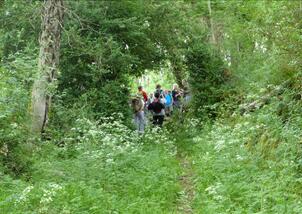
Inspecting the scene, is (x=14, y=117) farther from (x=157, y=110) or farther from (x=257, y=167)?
(x=157, y=110)

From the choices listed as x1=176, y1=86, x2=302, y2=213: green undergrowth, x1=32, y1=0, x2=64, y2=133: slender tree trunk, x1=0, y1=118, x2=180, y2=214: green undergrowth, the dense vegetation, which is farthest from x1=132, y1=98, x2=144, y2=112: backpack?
x1=32, y1=0, x2=64, y2=133: slender tree trunk

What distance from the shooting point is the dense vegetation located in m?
7.24

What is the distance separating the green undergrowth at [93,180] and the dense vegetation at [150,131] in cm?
2

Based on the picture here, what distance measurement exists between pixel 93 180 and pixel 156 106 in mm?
9105

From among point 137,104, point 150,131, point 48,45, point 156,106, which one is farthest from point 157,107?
point 48,45

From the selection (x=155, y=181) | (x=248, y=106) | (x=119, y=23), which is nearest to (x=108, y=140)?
(x=155, y=181)

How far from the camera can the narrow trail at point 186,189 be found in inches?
312

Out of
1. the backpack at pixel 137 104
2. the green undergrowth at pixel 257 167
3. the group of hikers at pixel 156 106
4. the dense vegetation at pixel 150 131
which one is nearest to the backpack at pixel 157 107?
the group of hikers at pixel 156 106

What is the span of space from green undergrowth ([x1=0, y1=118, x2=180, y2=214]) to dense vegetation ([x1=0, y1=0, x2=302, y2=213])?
0.02m

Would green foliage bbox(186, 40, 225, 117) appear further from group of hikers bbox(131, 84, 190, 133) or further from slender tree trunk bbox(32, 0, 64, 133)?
slender tree trunk bbox(32, 0, 64, 133)

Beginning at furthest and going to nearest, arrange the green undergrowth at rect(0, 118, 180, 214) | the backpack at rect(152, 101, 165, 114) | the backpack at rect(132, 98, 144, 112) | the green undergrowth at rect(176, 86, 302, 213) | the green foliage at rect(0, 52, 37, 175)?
the backpack at rect(152, 101, 165, 114), the backpack at rect(132, 98, 144, 112), the green foliage at rect(0, 52, 37, 175), the green undergrowth at rect(0, 118, 180, 214), the green undergrowth at rect(176, 86, 302, 213)

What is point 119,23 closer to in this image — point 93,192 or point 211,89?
point 211,89

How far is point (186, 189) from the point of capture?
9078 mm

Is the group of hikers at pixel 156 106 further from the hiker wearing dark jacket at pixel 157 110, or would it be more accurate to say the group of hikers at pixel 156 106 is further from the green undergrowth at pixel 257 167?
the green undergrowth at pixel 257 167
